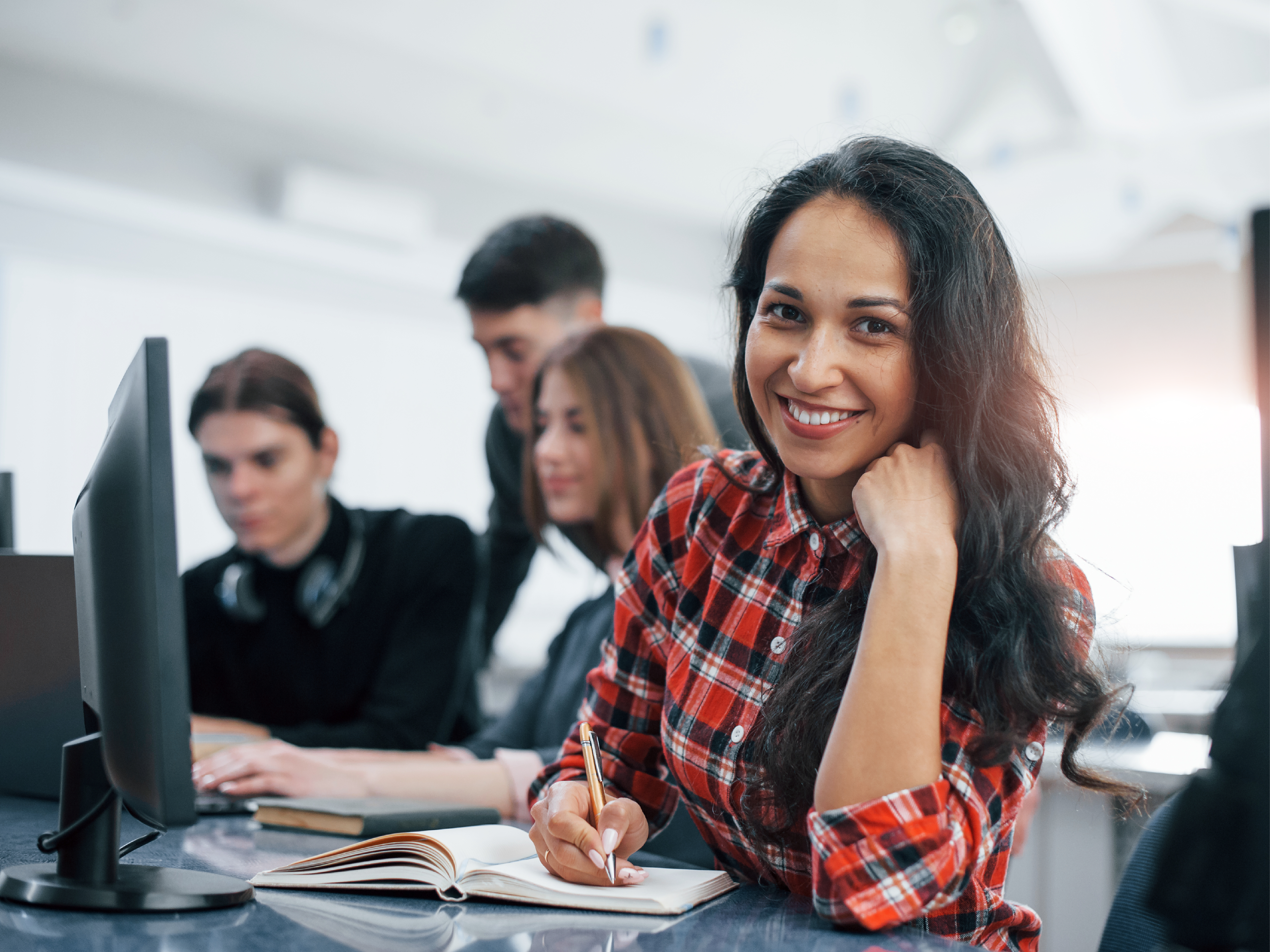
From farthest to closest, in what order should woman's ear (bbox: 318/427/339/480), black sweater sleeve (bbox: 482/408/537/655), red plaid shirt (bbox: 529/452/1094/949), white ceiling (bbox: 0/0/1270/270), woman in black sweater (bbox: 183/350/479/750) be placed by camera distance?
1. white ceiling (bbox: 0/0/1270/270)
2. black sweater sleeve (bbox: 482/408/537/655)
3. woman's ear (bbox: 318/427/339/480)
4. woman in black sweater (bbox: 183/350/479/750)
5. red plaid shirt (bbox: 529/452/1094/949)

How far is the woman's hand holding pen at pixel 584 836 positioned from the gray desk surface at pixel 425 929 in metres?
0.06

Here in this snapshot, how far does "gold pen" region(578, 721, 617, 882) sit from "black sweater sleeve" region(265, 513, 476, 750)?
1013 mm

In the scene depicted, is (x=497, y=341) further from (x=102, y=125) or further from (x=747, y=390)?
(x=102, y=125)

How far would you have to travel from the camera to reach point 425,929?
85 centimetres

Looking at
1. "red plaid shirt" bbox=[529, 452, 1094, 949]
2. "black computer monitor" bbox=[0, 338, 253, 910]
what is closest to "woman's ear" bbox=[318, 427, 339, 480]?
"red plaid shirt" bbox=[529, 452, 1094, 949]

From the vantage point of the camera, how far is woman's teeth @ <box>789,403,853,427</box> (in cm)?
110

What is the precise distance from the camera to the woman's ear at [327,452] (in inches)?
88.4

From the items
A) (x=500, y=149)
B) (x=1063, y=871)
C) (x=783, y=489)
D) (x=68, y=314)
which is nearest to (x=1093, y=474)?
(x=500, y=149)

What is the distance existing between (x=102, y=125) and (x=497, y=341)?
300 cm

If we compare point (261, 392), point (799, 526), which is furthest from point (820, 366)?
point (261, 392)

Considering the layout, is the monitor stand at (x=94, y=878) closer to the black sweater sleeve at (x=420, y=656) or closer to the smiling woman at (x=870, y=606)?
the smiling woman at (x=870, y=606)

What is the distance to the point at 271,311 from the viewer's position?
16.4ft

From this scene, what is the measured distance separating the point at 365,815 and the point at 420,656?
845 mm

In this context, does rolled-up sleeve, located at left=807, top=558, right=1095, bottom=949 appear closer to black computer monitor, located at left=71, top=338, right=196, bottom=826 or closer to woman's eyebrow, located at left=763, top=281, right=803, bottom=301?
woman's eyebrow, located at left=763, top=281, right=803, bottom=301
